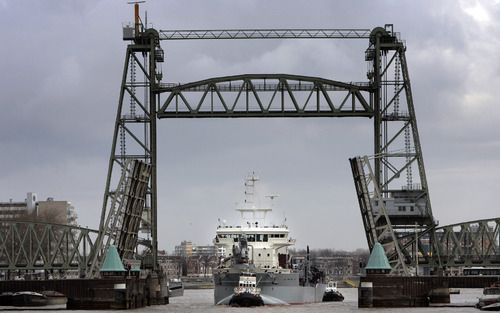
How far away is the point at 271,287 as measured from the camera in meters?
90.3

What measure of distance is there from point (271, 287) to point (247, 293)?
3.28 meters

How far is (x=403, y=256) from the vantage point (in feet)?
311

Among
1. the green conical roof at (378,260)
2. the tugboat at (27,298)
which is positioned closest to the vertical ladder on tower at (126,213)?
the tugboat at (27,298)

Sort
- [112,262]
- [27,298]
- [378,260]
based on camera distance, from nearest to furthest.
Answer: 1. [112,262]
2. [378,260]
3. [27,298]

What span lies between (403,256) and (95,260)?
22635 millimetres

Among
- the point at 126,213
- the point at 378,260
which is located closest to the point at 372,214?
the point at 378,260

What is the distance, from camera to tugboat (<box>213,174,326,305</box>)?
90125mm

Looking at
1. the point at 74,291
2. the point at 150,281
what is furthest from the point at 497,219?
the point at 74,291

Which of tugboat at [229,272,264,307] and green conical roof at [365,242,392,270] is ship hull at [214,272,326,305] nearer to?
tugboat at [229,272,264,307]

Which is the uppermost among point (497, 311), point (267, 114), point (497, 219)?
point (267, 114)

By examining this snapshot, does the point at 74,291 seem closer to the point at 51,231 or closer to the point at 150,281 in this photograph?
the point at 150,281

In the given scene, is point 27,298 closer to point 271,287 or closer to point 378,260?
point 271,287

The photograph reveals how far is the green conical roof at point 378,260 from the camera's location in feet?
279

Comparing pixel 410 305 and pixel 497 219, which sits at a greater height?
pixel 497 219
